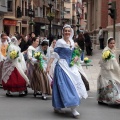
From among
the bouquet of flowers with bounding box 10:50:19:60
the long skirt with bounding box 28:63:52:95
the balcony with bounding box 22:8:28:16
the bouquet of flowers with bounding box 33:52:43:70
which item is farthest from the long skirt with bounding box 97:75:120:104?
the balcony with bounding box 22:8:28:16

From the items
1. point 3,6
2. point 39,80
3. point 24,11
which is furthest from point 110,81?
point 24,11

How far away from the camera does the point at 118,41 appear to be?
2252 centimetres

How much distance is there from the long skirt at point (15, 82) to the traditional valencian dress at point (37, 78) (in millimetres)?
326

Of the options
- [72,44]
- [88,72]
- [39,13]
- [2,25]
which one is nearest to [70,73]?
[72,44]

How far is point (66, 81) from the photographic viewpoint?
840 centimetres

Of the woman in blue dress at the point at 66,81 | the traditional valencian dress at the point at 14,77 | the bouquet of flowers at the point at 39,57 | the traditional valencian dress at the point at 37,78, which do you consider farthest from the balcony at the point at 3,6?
the woman in blue dress at the point at 66,81

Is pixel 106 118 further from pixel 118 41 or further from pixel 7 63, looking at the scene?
pixel 118 41

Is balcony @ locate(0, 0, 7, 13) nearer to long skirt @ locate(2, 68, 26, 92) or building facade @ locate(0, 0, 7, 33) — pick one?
building facade @ locate(0, 0, 7, 33)

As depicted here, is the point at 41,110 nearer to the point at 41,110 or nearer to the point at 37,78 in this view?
the point at 41,110

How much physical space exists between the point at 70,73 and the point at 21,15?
4626cm

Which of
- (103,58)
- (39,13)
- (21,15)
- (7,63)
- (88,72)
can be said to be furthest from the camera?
(39,13)

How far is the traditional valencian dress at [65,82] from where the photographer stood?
27.1ft

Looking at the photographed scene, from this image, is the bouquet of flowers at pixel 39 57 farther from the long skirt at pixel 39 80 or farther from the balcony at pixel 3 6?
the balcony at pixel 3 6

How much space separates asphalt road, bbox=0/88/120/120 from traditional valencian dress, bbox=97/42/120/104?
231mm
